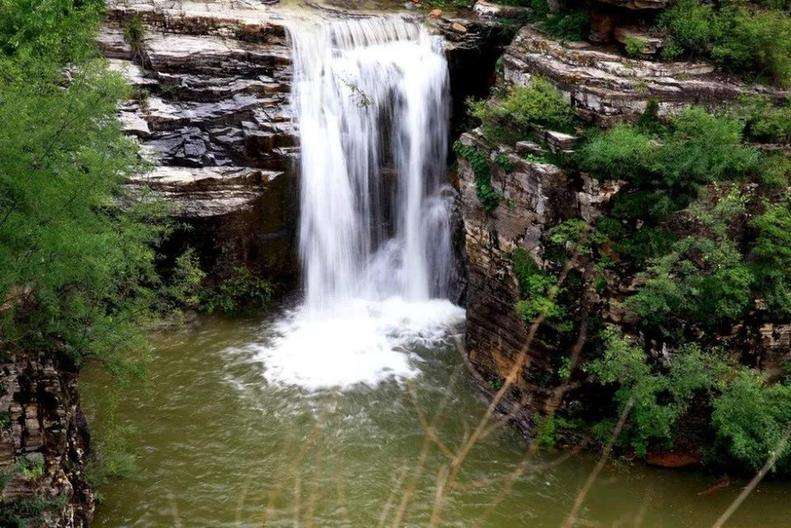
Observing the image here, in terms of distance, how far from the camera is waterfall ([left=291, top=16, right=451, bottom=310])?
1476 cm

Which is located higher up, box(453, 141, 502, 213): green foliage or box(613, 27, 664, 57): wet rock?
box(613, 27, 664, 57): wet rock

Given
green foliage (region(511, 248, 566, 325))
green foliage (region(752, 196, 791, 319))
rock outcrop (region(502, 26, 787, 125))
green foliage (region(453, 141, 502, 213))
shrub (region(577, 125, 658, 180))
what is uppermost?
rock outcrop (region(502, 26, 787, 125))

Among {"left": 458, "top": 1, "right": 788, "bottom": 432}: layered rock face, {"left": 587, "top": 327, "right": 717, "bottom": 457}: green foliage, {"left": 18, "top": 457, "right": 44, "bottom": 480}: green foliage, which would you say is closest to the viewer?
{"left": 18, "top": 457, "right": 44, "bottom": 480}: green foliage

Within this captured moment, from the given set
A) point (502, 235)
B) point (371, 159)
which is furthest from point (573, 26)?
point (371, 159)

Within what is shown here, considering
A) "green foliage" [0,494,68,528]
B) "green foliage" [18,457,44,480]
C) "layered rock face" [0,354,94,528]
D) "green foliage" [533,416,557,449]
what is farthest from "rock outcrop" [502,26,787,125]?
"green foliage" [0,494,68,528]

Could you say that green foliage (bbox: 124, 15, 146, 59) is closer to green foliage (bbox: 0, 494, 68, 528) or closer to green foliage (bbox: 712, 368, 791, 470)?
green foliage (bbox: 0, 494, 68, 528)

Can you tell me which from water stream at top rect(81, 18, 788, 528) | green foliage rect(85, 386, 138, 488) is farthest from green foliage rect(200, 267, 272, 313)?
green foliage rect(85, 386, 138, 488)

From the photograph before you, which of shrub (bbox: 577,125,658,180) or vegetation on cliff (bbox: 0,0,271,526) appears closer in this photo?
vegetation on cliff (bbox: 0,0,271,526)

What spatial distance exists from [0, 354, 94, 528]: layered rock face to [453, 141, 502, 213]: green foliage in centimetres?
735

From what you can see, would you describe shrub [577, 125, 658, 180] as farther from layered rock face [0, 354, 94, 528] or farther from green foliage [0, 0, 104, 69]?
layered rock face [0, 354, 94, 528]

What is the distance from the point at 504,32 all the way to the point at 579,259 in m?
7.28

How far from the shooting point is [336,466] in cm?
1049

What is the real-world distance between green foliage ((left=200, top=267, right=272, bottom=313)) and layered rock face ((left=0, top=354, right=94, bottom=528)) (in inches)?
224

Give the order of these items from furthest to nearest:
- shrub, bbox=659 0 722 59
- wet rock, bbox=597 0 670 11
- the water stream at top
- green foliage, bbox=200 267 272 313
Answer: green foliage, bbox=200 267 272 313, wet rock, bbox=597 0 670 11, shrub, bbox=659 0 722 59, the water stream at top
